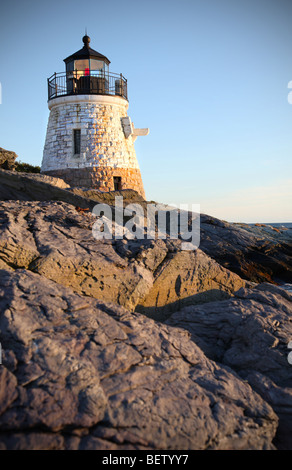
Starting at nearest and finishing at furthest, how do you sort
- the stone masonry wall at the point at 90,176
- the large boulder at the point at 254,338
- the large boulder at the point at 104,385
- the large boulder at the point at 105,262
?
the large boulder at the point at 104,385
the large boulder at the point at 254,338
the large boulder at the point at 105,262
the stone masonry wall at the point at 90,176

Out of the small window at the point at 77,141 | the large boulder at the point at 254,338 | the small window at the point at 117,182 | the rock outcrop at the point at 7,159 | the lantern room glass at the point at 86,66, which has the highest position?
the lantern room glass at the point at 86,66

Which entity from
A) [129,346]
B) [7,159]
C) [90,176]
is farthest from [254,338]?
[7,159]

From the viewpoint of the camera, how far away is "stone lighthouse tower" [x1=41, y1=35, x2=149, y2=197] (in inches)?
715

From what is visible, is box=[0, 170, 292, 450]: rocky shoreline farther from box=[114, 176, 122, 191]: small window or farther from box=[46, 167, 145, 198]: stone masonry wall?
box=[114, 176, 122, 191]: small window

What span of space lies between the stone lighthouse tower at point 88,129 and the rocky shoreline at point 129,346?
446 inches

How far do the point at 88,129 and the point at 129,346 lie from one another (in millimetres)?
15562

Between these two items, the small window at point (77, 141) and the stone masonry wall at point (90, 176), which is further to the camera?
the small window at point (77, 141)

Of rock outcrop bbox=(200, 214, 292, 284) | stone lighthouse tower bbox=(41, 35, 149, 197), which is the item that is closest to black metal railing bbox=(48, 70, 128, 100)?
stone lighthouse tower bbox=(41, 35, 149, 197)

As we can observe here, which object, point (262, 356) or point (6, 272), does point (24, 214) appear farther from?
point (262, 356)

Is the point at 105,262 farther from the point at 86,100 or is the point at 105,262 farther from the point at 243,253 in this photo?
the point at 86,100

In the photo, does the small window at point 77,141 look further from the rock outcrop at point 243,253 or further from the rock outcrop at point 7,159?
the rock outcrop at point 243,253

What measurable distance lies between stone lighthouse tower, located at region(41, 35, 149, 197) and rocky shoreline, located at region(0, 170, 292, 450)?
11.3m

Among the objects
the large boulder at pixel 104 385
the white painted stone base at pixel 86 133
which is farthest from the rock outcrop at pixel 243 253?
the large boulder at pixel 104 385

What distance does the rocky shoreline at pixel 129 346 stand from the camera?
336 centimetres
